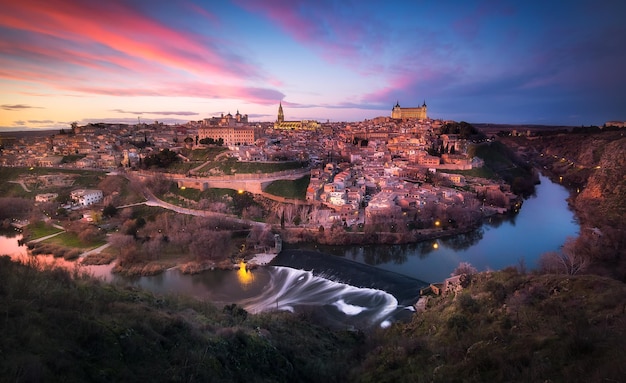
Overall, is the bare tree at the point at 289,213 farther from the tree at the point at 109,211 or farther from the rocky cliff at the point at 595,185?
the rocky cliff at the point at 595,185

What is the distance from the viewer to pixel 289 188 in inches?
824

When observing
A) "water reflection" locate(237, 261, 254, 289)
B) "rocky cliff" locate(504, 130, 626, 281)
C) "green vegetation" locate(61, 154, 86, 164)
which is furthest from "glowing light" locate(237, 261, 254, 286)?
"green vegetation" locate(61, 154, 86, 164)

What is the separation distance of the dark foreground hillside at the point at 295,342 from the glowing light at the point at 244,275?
5198 millimetres

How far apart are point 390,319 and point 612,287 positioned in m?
5.14

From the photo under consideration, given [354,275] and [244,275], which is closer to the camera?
[354,275]

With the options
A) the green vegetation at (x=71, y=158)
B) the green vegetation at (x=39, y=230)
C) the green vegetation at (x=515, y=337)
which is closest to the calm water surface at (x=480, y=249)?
the green vegetation at (x=515, y=337)

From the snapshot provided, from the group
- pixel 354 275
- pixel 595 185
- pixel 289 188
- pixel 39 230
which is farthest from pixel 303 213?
pixel 595 185

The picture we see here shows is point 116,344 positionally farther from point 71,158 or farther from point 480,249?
point 71,158

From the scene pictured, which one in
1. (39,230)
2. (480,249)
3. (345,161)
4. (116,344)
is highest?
(345,161)

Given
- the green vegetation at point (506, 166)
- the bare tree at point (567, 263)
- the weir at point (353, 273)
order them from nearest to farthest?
the bare tree at point (567, 263) < the weir at point (353, 273) < the green vegetation at point (506, 166)

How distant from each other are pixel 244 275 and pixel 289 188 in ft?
28.7

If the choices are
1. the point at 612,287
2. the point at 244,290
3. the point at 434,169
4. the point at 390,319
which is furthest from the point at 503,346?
the point at 434,169

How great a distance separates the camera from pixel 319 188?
20.9 m

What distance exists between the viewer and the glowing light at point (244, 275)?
12.5 m
